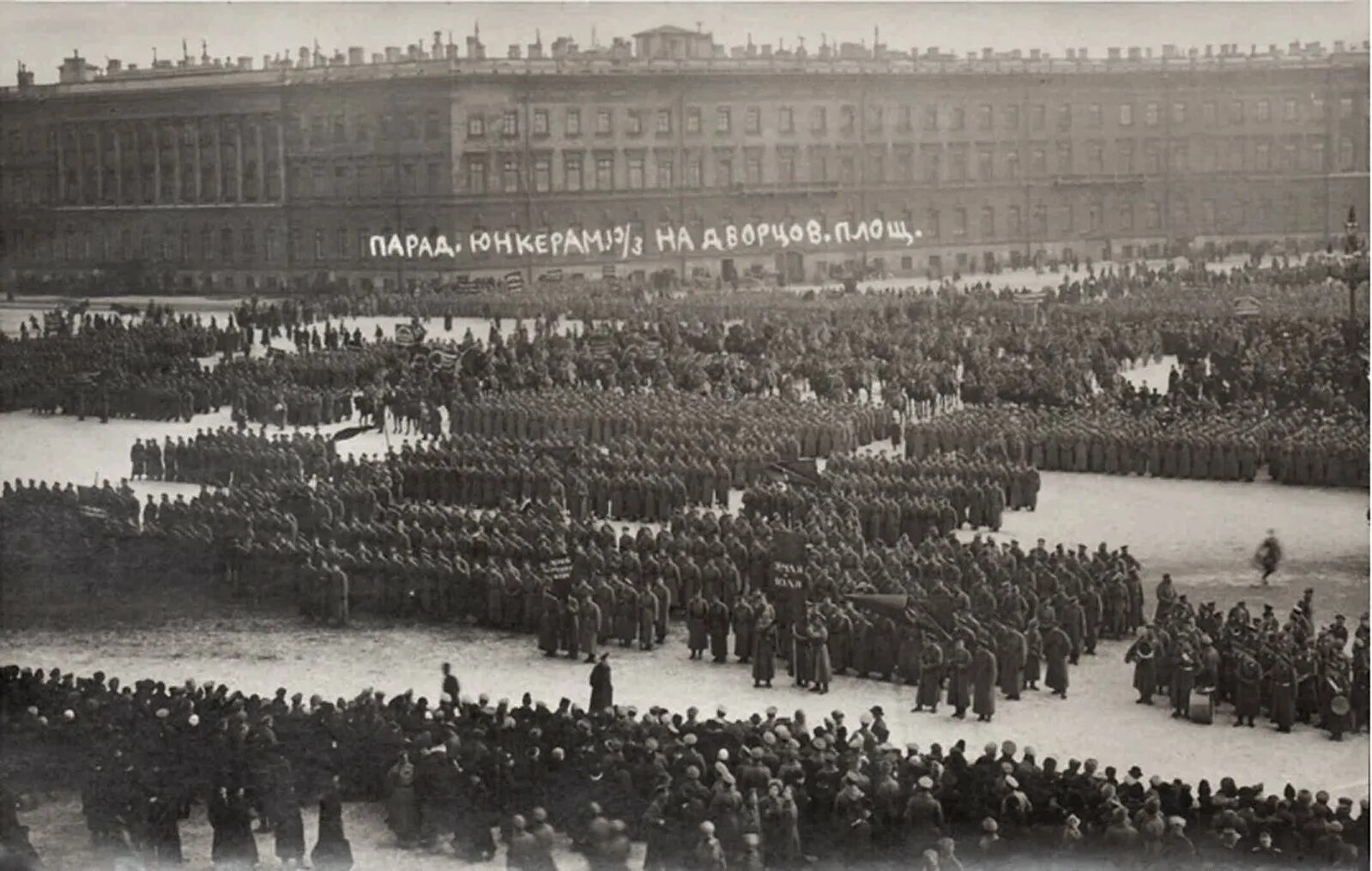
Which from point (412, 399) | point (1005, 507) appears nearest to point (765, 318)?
point (412, 399)

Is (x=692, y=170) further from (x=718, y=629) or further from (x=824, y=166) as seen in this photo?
(x=718, y=629)

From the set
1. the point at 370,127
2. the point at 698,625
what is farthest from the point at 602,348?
the point at 698,625

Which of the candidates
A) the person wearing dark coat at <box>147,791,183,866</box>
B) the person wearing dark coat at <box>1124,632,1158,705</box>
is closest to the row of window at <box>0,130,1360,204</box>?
the person wearing dark coat at <box>1124,632,1158,705</box>

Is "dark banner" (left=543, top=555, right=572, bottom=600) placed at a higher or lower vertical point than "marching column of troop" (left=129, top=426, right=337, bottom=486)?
lower

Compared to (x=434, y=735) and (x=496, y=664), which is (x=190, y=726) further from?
(x=496, y=664)

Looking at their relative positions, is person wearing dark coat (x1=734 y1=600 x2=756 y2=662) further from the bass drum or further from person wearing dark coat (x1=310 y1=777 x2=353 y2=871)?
person wearing dark coat (x1=310 y1=777 x2=353 y2=871)

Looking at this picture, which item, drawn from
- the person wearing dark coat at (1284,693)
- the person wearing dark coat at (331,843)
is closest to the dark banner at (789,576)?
the person wearing dark coat at (1284,693)

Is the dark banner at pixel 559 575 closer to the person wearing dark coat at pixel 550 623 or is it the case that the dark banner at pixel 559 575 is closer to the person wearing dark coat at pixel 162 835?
the person wearing dark coat at pixel 550 623
